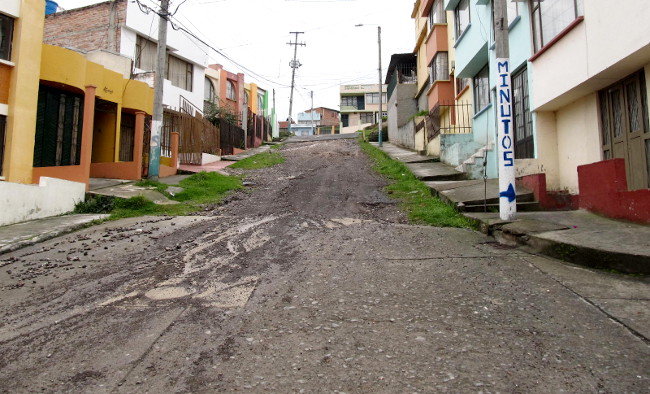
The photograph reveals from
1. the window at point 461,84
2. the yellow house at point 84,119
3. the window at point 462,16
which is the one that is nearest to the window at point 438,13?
the window at point 462,16

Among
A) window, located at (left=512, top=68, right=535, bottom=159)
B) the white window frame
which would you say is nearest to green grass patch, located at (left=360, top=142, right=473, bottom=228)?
window, located at (left=512, top=68, right=535, bottom=159)

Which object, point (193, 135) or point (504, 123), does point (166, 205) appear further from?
point (504, 123)

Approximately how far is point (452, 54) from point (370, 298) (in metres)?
15.6

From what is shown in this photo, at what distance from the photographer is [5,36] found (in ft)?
30.9

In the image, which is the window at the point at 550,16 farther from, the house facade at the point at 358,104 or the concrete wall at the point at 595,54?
the house facade at the point at 358,104

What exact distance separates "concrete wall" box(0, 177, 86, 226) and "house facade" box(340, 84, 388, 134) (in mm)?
45471

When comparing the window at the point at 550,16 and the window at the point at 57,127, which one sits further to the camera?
the window at the point at 57,127

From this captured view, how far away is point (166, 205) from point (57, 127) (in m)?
4.10

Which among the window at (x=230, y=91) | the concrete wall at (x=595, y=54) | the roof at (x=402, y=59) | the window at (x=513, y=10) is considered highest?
the roof at (x=402, y=59)

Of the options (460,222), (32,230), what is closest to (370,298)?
(460,222)

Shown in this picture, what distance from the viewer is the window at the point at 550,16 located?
7.30 meters

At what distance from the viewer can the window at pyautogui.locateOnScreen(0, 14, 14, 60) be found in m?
9.34

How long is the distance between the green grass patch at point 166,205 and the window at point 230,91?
19.9m

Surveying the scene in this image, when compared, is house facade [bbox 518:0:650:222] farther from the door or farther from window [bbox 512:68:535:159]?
window [bbox 512:68:535:159]
